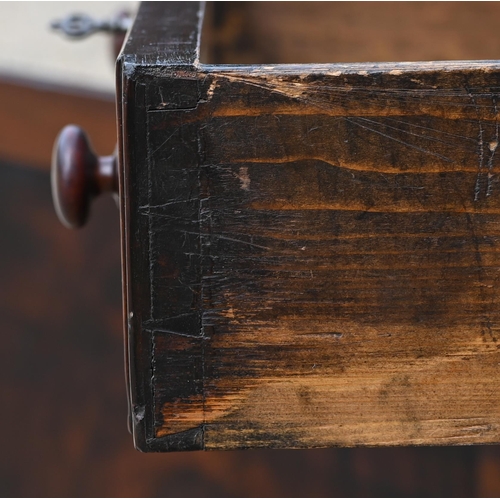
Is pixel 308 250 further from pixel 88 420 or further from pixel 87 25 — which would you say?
pixel 88 420

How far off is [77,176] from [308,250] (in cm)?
24

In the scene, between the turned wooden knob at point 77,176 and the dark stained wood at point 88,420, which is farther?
the dark stained wood at point 88,420

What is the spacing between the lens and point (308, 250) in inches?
15.1

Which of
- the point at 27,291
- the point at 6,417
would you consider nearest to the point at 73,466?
the point at 6,417

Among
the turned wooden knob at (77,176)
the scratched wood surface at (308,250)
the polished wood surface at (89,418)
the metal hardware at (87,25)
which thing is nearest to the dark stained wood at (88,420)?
the polished wood surface at (89,418)

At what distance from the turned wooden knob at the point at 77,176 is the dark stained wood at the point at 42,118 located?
1.83 ft

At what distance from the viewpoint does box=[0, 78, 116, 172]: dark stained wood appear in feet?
3.62

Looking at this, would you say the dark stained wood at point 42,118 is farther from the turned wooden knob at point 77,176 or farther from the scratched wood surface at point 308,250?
the scratched wood surface at point 308,250

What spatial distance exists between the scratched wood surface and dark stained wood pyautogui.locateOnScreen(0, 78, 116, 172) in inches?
27.7

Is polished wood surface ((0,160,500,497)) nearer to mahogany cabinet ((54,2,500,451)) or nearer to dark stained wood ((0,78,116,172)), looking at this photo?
dark stained wood ((0,78,116,172))

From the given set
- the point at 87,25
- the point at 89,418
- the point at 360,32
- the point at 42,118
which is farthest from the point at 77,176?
the point at 89,418

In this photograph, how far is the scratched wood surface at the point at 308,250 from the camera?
1.19ft

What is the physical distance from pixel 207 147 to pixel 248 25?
0.58 metres

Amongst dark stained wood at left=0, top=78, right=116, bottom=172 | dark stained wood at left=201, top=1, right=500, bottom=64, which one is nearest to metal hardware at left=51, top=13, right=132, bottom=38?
dark stained wood at left=201, top=1, right=500, bottom=64
